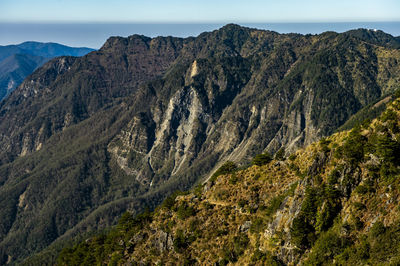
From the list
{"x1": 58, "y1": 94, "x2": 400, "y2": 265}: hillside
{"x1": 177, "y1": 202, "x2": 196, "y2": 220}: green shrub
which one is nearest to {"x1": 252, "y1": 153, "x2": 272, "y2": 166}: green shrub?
{"x1": 58, "y1": 94, "x2": 400, "y2": 265}: hillside

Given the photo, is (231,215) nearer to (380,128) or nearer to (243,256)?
(243,256)

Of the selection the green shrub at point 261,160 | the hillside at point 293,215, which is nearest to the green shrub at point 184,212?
the hillside at point 293,215

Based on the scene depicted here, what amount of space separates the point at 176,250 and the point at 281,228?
3558 centimetres

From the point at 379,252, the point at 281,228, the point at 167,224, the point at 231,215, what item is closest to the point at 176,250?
the point at 167,224

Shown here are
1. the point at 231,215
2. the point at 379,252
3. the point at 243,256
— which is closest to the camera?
the point at 379,252

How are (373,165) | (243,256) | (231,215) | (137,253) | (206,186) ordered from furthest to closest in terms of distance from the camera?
(206,186) < (137,253) < (231,215) < (243,256) < (373,165)

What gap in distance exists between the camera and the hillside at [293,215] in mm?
62844

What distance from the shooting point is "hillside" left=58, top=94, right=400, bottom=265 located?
62.8 metres

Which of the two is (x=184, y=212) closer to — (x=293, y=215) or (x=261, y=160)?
(x=261, y=160)

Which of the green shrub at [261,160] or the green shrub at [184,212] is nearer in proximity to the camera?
the green shrub at [184,212]

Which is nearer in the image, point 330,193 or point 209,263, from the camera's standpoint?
point 330,193

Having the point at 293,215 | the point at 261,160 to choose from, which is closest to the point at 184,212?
the point at 261,160

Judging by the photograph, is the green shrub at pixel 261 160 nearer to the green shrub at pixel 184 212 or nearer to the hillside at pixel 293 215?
the hillside at pixel 293 215

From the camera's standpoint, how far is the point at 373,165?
68.6 m
